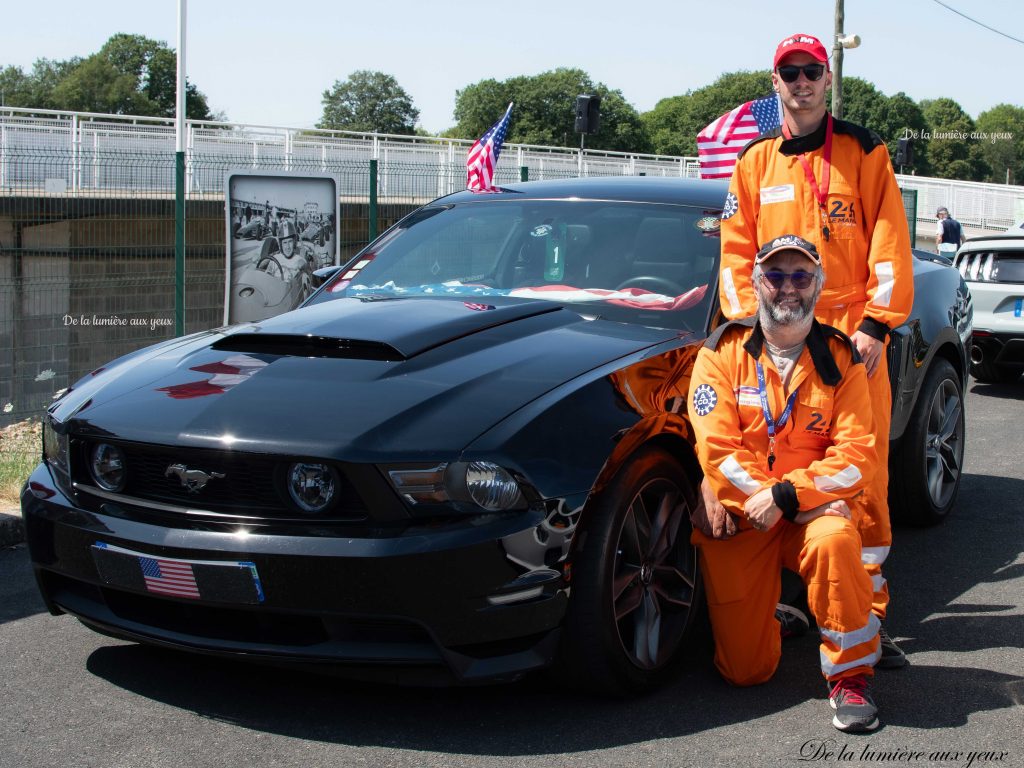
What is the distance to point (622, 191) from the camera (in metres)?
4.75

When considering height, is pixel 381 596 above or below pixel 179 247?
below

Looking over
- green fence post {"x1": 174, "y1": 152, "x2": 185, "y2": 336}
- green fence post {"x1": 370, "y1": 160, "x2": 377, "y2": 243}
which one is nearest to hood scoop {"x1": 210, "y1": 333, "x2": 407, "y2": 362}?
green fence post {"x1": 174, "y1": 152, "x2": 185, "y2": 336}

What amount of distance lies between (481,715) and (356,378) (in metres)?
1.02

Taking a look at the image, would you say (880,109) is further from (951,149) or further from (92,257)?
(92,257)

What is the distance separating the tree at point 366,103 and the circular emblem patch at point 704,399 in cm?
13944

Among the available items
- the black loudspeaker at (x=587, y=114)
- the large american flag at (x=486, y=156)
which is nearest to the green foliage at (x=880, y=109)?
the black loudspeaker at (x=587, y=114)

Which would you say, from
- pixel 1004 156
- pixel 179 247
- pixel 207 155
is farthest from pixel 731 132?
pixel 1004 156

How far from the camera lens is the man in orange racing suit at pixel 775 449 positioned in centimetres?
344

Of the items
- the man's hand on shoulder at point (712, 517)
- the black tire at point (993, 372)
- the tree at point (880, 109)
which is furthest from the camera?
the tree at point (880, 109)

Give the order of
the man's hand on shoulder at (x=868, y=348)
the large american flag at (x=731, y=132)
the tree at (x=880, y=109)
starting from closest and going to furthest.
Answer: the man's hand on shoulder at (x=868, y=348)
the large american flag at (x=731, y=132)
the tree at (x=880, y=109)

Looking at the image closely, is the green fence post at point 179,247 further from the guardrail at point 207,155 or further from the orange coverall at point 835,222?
the orange coverall at point 835,222

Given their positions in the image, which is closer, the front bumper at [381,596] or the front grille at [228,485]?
the front bumper at [381,596]

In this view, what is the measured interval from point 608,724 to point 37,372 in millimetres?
7902

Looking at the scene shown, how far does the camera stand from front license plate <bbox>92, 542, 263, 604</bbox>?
3.05 m
